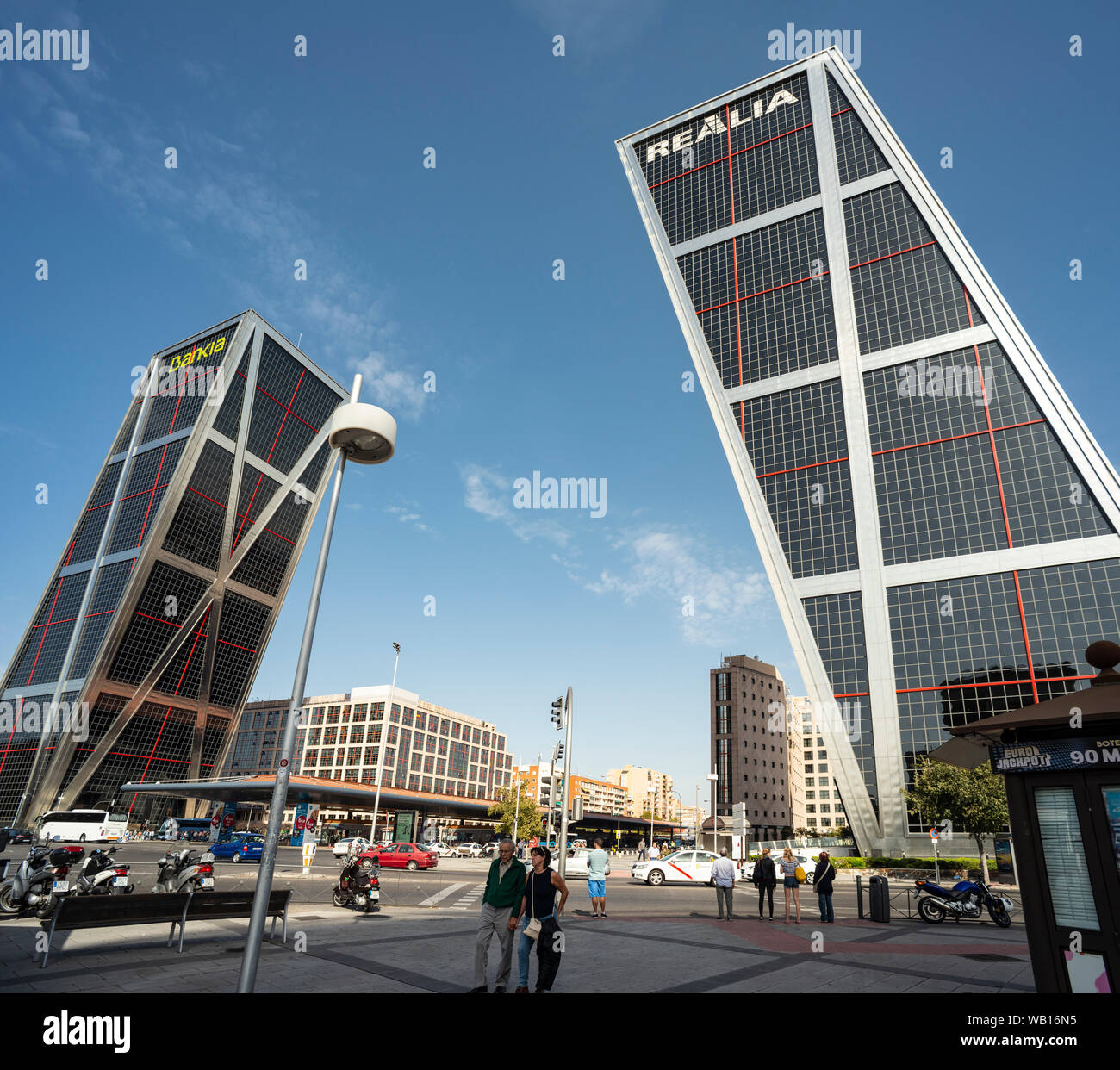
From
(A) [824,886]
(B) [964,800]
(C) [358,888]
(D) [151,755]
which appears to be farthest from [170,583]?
(A) [824,886]

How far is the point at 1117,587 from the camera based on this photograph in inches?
1585

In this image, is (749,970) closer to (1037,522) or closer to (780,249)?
(1037,522)

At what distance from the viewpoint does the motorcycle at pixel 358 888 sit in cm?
1652

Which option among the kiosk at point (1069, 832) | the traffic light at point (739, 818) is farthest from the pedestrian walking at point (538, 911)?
the traffic light at point (739, 818)

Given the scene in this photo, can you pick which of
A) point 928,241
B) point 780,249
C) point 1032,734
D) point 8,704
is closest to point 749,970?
point 1032,734

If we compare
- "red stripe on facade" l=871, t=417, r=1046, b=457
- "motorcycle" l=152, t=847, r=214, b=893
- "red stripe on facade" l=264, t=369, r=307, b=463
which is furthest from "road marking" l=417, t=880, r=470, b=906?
"red stripe on facade" l=264, t=369, r=307, b=463

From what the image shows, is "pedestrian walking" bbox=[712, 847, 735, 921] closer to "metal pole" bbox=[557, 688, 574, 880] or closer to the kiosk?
"metal pole" bbox=[557, 688, 574, 880]

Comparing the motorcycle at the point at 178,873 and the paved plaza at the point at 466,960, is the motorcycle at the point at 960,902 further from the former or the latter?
the motorcycle at the point at 178,873

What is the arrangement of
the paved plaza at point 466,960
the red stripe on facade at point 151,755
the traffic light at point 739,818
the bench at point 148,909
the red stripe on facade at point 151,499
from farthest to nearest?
the red stripe on facade at point 151,755, the red stripe on facade at point 151,499, the traffic light at point 739,818, the bench at point 148,909, the paved plaza at point 466,960

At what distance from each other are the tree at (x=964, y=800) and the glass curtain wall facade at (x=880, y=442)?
8.15 feet

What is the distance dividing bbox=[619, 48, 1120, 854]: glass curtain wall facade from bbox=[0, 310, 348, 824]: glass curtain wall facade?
56246mm

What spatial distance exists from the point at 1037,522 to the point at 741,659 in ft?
271

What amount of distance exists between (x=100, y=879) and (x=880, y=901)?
18.2 metres

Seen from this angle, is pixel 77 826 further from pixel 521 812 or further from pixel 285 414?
pixel 285 414
